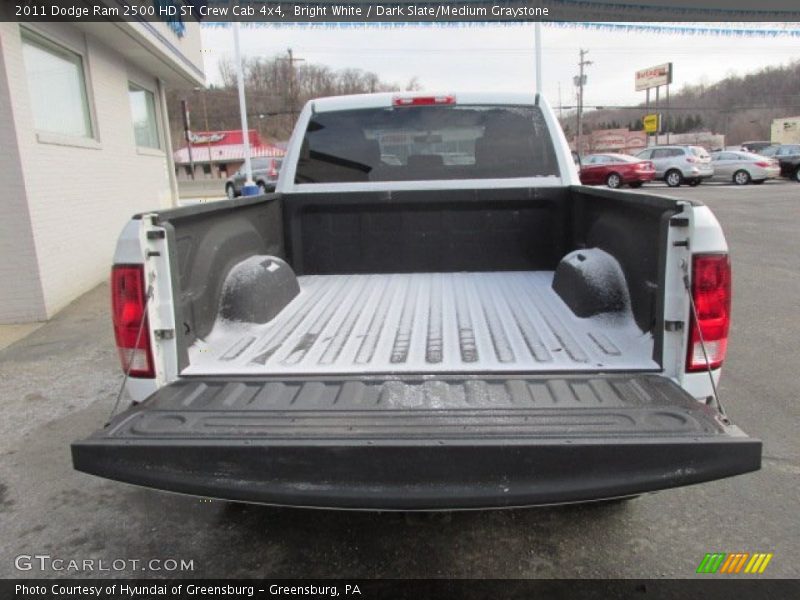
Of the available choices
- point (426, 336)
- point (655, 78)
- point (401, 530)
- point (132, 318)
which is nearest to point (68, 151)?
point (132, 318)

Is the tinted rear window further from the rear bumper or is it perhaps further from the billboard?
the billboard

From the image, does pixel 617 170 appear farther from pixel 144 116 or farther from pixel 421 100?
pixel 421 100

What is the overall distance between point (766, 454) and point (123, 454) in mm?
3435

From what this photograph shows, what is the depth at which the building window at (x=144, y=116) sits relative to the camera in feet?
40.0

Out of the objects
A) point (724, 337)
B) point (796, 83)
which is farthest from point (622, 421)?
point (796, 83)

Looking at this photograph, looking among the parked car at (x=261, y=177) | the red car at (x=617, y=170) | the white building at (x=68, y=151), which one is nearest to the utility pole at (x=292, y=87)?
the parked car at (x=261, y=177)

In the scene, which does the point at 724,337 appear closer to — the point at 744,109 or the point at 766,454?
the point at 766,454

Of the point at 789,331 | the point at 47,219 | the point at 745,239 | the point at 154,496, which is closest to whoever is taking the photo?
the point at 154,496

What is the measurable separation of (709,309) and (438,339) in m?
1.20

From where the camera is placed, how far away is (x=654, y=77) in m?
69.1

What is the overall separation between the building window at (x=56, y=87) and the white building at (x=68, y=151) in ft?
0.05

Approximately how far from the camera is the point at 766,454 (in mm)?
3535

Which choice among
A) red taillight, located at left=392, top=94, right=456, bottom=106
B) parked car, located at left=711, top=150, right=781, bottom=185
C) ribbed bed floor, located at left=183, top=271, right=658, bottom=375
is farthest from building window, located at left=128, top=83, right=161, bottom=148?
parked car, located at left=711, top=150, right=781, bottom=185

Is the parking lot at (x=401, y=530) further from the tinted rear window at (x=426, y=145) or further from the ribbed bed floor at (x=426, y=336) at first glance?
the tinted rear window at (x=426, y=145)
